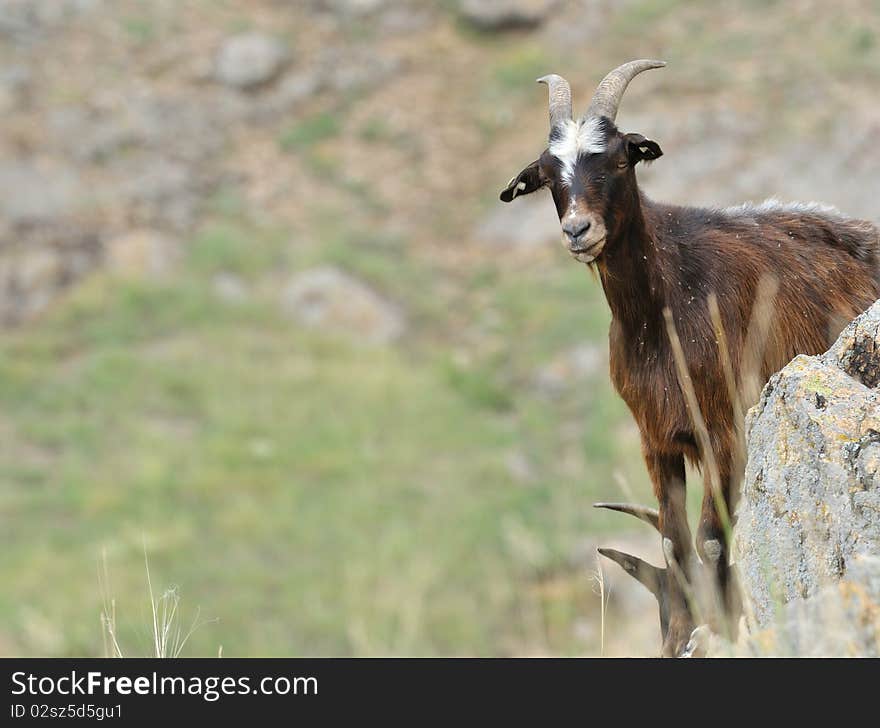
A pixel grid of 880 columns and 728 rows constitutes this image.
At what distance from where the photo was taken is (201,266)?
18.8 m

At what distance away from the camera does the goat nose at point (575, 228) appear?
556 centimetres

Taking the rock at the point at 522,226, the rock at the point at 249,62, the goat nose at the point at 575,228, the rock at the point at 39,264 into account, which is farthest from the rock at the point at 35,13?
the goat nose at the point at 575,228

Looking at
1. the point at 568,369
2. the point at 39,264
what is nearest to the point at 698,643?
the point at 568,369

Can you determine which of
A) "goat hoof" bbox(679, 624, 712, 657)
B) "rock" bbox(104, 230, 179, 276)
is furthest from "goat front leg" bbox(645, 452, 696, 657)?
"rock" bbox(104, 230, 179, 276)

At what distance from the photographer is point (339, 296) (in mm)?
18484

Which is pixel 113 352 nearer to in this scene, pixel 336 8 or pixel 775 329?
pixel 336 8

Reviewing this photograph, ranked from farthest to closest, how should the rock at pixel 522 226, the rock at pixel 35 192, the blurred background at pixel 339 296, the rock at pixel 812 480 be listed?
Result: the rock at pixel 522 226 < the rock at pixel 35 192 < the blurred background at pixel 339 296 < the rock at pixel 812 480

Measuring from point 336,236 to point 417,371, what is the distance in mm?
3144

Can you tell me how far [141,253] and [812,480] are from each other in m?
16.0

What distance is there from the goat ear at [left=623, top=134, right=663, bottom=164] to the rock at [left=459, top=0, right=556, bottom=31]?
1718cm

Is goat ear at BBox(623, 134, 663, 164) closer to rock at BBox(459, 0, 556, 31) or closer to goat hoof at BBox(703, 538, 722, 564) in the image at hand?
goat hoof at BBox(703, 538, 722, 564)

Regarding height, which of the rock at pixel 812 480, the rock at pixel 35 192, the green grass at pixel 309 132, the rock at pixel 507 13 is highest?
the rock at pixel 507 13

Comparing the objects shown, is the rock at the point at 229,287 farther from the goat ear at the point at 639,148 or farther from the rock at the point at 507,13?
the goat ear at the point at 639,148

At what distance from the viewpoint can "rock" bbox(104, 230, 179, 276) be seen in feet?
61.4
